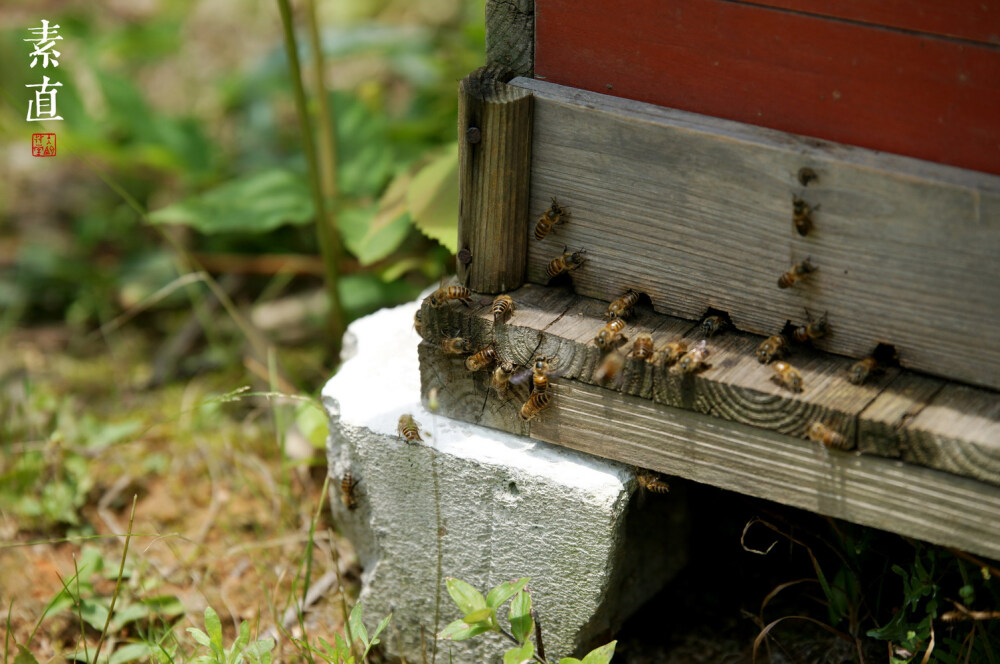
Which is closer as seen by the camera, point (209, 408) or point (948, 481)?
point (948, 481)

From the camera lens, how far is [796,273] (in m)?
2.37

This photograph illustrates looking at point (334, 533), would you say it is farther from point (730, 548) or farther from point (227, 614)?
point (730, 548)

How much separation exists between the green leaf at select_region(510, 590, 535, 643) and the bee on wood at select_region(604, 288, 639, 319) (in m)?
0.73

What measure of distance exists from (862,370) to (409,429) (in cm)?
113

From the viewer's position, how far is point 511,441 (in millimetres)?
2684

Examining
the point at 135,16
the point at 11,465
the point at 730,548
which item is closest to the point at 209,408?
the point at 11,465

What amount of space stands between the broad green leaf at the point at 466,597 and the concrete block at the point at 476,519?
0.12 m

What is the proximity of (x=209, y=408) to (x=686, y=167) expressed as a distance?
245 cm

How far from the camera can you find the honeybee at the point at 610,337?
7.99 ft

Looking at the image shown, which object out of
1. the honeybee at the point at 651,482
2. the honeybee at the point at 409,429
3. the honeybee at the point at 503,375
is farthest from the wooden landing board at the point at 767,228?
the honeybee at the point at 409,429

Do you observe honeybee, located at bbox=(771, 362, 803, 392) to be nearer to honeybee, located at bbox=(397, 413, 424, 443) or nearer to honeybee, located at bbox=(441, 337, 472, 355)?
honeybee, located at bbox=(441, 337, 472, 355)

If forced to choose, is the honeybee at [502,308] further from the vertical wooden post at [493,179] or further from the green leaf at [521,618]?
the green leaf at [521,618]

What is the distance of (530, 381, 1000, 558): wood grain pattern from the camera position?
86.0 inches

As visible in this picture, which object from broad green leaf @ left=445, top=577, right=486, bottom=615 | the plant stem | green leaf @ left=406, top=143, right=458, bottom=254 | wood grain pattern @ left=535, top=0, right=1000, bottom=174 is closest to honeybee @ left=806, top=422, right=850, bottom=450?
wood grain pattern @ left=535, top=0, right=1000, bottom=174
